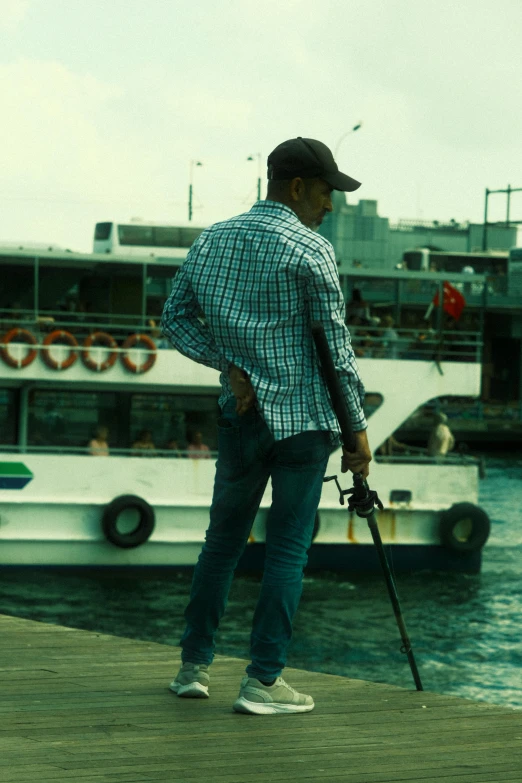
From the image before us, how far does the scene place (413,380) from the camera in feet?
56.7

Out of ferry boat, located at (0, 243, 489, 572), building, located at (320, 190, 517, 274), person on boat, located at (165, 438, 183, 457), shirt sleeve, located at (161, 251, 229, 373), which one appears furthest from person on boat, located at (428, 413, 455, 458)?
building, located at (320, 190, 517, 274)

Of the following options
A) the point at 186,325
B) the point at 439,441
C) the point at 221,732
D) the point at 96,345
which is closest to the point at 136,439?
the point at 96,345

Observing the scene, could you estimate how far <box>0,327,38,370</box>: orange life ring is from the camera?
15805 millimetres

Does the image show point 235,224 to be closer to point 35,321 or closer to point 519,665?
point 519,665

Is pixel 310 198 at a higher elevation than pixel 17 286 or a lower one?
higher

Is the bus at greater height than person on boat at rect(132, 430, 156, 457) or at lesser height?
greater

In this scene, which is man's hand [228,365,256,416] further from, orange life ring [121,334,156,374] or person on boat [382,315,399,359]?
person on boat [382,315,399,359]

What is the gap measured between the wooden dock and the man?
217 millimetres

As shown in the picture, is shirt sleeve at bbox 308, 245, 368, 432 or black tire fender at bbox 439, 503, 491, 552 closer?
shirt sleeve at bbox 308, 245, 368, 432

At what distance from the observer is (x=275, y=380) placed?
3.81m

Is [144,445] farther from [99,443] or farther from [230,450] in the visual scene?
[230,450]

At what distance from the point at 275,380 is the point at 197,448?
41.7ft

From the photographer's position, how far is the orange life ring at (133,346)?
16.2 m

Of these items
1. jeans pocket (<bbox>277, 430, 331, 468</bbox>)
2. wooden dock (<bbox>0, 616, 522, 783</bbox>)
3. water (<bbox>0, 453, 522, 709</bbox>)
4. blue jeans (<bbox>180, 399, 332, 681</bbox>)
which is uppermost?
jeans pocket (<bbox>277, 430, 331, 468</bbox>)
